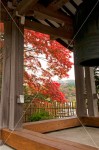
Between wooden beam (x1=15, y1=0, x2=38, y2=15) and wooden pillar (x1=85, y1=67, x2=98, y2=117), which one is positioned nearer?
wooden beam (x1=15, y1=0, x2=38, y2=15)

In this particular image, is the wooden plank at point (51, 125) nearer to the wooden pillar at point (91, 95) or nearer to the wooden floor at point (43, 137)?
the wooden floor at point (43, 137)

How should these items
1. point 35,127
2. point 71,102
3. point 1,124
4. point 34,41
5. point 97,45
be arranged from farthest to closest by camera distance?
1. point 71,102
2. point 34,41
3. point 35,127
4. point 1,124
5. point 97,45

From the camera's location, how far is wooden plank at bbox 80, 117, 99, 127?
309 centimetres

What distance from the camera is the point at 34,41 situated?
16.3ft

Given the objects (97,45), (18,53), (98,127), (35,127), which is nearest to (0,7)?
(18,53)

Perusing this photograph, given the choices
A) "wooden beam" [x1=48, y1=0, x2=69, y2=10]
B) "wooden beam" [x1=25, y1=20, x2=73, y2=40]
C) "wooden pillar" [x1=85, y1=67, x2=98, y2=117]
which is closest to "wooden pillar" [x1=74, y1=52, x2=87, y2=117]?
"wooden pillar" [x1=85, y1=67, x2=98, y2=117]

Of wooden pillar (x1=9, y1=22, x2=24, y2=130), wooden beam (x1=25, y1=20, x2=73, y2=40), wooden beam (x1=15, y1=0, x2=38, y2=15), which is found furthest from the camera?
wooden beam (x1=25, y1=20, x2=73, y2=40)

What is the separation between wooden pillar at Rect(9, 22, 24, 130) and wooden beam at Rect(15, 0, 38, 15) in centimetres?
23

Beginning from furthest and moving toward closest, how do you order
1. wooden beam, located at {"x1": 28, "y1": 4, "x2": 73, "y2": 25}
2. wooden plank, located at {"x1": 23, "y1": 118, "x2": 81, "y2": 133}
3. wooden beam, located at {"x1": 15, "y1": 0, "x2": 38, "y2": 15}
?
wooden plank, located at {"x1": 23, "y1": 118, "x2": 81, "y2": 133}, wooden beam, located at {"x1": 28, "y1": 4, "x2": 73, "y2": 25}, wooden beam, located at {"x1": 15, "y1": 0, "x2": 38, "y2": 15}

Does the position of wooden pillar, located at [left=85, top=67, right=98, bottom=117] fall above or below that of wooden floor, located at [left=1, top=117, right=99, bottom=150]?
above

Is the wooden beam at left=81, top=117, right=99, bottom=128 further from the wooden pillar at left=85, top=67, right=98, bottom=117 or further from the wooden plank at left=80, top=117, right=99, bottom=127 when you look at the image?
the wooden pillar at left=85, top=67, right=98, bottom=117

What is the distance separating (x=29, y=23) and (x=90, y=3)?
990 mm

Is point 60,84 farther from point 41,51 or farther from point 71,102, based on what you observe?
point 71,102

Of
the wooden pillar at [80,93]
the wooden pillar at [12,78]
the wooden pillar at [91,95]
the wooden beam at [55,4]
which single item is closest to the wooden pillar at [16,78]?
the wooden pillar at [12,78]
